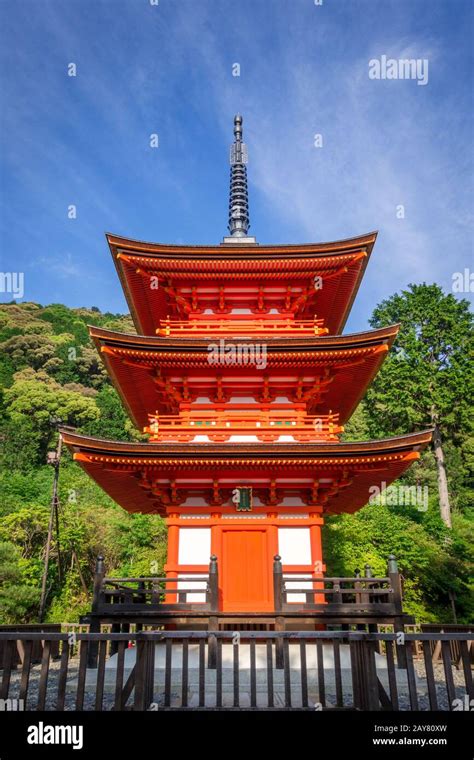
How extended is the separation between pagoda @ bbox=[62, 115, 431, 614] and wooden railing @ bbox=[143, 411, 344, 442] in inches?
1.4

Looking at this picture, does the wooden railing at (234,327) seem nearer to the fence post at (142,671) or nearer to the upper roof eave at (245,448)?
the upper roof eave at (245,448)

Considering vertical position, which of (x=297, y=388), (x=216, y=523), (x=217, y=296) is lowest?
(x=216, y=523)

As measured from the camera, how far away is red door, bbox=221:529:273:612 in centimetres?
1302

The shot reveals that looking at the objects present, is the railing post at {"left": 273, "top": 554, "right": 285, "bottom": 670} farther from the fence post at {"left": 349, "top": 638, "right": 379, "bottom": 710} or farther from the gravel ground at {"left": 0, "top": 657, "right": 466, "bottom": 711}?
the fence post at {"left": 349, "top": 638, "right": 379, "bottom": 710}

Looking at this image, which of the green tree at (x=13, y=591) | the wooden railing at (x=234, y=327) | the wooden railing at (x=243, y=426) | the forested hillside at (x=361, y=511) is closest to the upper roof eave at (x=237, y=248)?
the wooden railing at (x=234, y=327)

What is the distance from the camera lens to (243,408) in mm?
15062

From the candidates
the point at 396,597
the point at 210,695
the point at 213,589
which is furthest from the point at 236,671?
the point at 396,597

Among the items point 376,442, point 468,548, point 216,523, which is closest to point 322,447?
point 376,442

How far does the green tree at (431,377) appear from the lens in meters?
34.3

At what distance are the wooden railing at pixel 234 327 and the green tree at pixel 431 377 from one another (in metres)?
21.0

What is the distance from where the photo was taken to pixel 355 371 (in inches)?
619

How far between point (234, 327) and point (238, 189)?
8744mm
